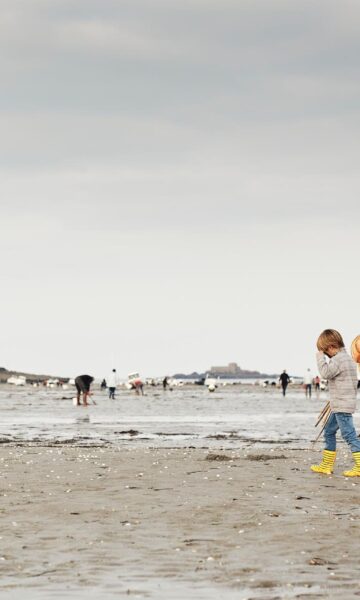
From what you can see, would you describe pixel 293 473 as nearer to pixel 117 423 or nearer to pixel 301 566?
pixel 301 566

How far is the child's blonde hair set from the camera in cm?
1731

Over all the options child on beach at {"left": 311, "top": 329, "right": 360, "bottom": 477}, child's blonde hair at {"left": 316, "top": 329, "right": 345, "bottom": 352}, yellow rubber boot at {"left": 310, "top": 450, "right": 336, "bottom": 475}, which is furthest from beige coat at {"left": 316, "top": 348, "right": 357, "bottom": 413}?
yellow rubber boot at {"left": 310, "top": 450, "right": 336, "bottom": 475}

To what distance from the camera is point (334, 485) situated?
1611cm

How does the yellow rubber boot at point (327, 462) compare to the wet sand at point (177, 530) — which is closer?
the wet sand at point (177, 530)

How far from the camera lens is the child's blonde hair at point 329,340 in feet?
56.8

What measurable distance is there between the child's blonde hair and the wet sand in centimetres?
225

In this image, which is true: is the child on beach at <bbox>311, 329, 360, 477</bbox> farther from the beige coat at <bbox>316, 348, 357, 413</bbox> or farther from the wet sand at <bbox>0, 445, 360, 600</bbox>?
the wet sand at <bbox>0, 445, 360, 600</bbox>

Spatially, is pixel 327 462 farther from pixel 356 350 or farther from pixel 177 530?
pixel 177 530

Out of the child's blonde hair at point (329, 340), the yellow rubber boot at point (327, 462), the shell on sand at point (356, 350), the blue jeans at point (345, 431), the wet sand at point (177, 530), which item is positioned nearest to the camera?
the wet sand at point (177, 530)

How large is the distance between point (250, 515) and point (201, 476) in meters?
4.20

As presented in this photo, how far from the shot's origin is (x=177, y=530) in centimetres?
1202

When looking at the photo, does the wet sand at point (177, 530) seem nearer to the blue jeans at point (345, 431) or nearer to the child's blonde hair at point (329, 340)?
the blue jeans at point (345, 431)

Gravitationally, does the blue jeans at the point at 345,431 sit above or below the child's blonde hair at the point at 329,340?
below

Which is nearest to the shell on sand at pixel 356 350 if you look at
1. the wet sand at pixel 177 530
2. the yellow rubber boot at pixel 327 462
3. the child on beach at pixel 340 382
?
the child on beach at pixel 340 382
